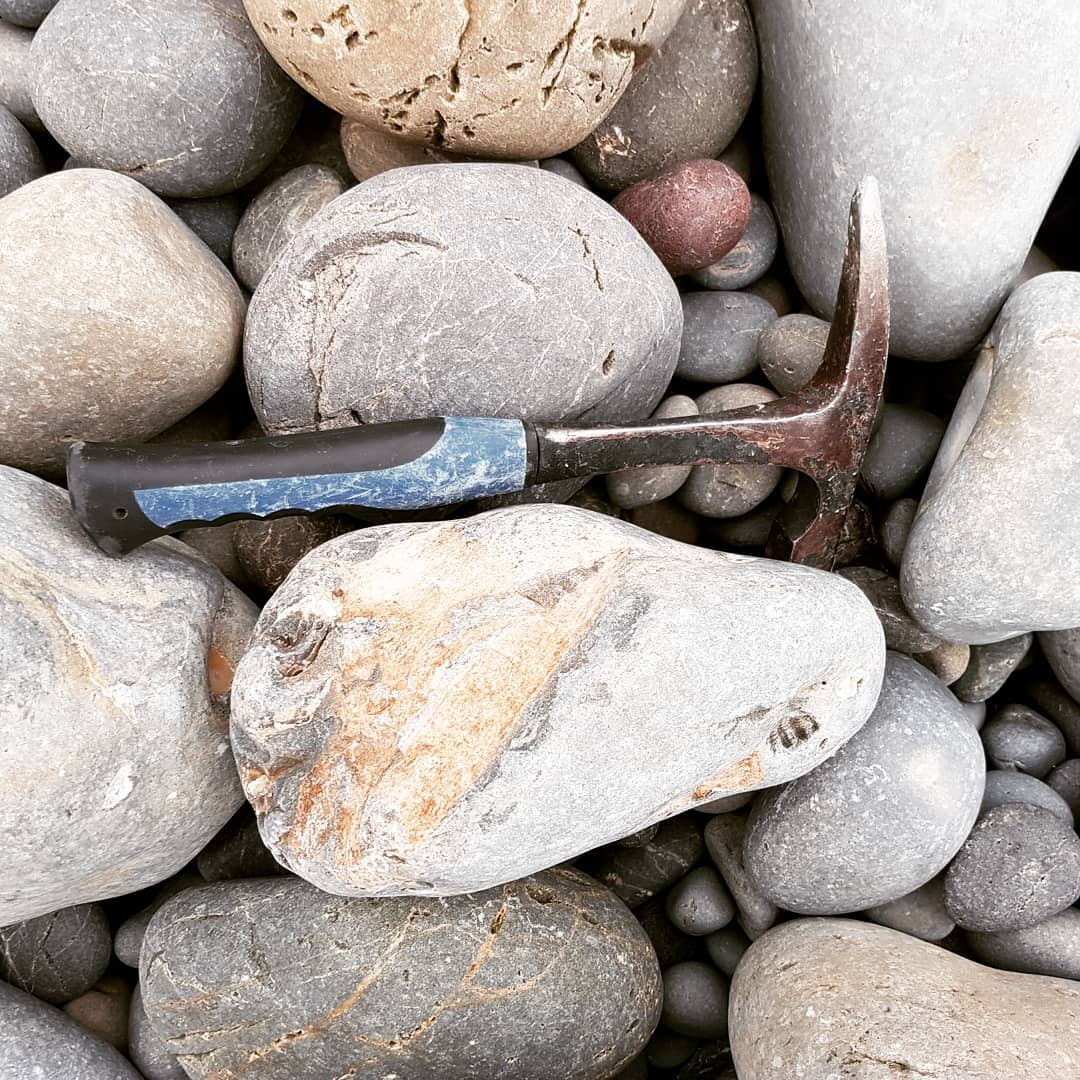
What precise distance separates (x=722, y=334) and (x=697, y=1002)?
1.54 m

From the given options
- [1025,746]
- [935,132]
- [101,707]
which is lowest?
[1025,746]

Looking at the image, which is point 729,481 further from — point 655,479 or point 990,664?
point 990,664

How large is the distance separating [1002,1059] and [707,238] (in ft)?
5.55

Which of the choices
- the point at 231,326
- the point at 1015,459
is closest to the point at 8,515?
the point at 231,326

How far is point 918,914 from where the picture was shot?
81.8 inches

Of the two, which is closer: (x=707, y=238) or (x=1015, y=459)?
(x=1015, y=459)

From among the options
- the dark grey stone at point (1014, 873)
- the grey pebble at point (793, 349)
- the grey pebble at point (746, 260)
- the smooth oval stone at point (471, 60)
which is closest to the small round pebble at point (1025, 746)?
the dark grey stone at point (1014, 873)

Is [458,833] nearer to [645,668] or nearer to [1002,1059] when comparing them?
[645,668]

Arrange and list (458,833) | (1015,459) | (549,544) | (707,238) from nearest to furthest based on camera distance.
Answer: (458,833)
(549,544)
(1015,459)
(707,238)

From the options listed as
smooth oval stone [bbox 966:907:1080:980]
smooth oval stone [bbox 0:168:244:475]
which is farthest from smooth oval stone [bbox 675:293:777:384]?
smooth oval stone [bbox 966:907:1080:980]

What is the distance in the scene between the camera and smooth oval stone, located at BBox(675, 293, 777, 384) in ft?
7.24

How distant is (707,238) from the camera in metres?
2.07

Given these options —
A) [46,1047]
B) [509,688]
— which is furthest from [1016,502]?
[46,1047]

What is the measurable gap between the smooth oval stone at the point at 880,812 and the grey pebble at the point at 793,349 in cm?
70
